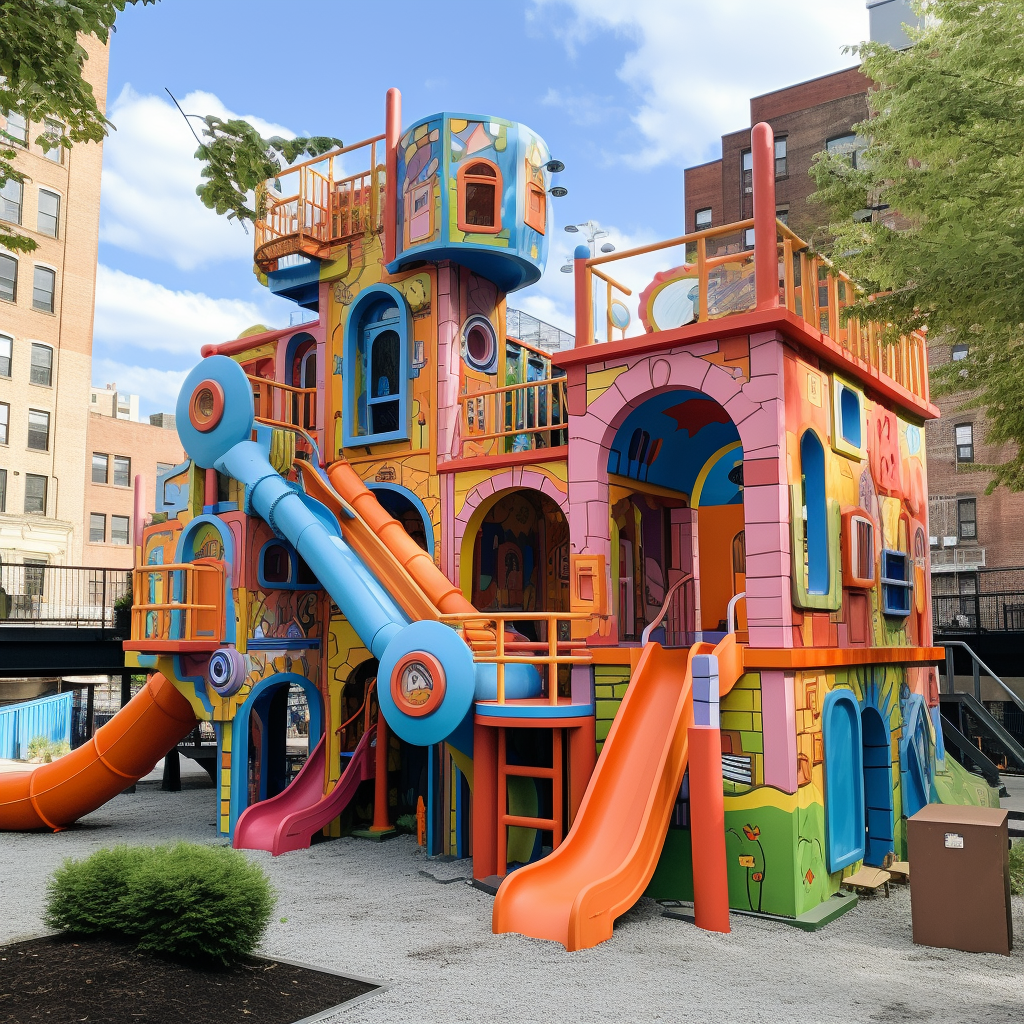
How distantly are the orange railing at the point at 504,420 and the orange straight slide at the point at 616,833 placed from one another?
14.4ft

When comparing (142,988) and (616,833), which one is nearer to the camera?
(142,988)

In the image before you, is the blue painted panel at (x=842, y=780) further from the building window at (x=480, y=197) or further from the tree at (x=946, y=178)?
the building window at (x=480, y=197)

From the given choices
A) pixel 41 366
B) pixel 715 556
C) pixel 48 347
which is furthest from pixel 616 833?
pixel 48 347

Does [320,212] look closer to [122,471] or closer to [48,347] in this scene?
[48,347]

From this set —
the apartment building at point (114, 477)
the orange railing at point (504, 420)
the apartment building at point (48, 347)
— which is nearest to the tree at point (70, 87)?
the orange railing at point (504, 420)

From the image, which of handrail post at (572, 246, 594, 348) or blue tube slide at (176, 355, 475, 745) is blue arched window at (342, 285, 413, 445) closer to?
blue tube slide at (176, 355, 475, 745)

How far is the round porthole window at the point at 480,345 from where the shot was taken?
50.2ft

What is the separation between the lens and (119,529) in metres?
49.6

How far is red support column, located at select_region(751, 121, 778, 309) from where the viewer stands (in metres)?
10.7

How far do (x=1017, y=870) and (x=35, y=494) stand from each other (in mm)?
36747

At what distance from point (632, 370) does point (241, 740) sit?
7305 millimetres

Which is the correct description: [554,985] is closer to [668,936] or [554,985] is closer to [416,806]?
[668,936]

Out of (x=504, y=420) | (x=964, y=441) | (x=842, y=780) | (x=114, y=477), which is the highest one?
(x=114, y=477)

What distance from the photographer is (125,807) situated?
59.5 feet
